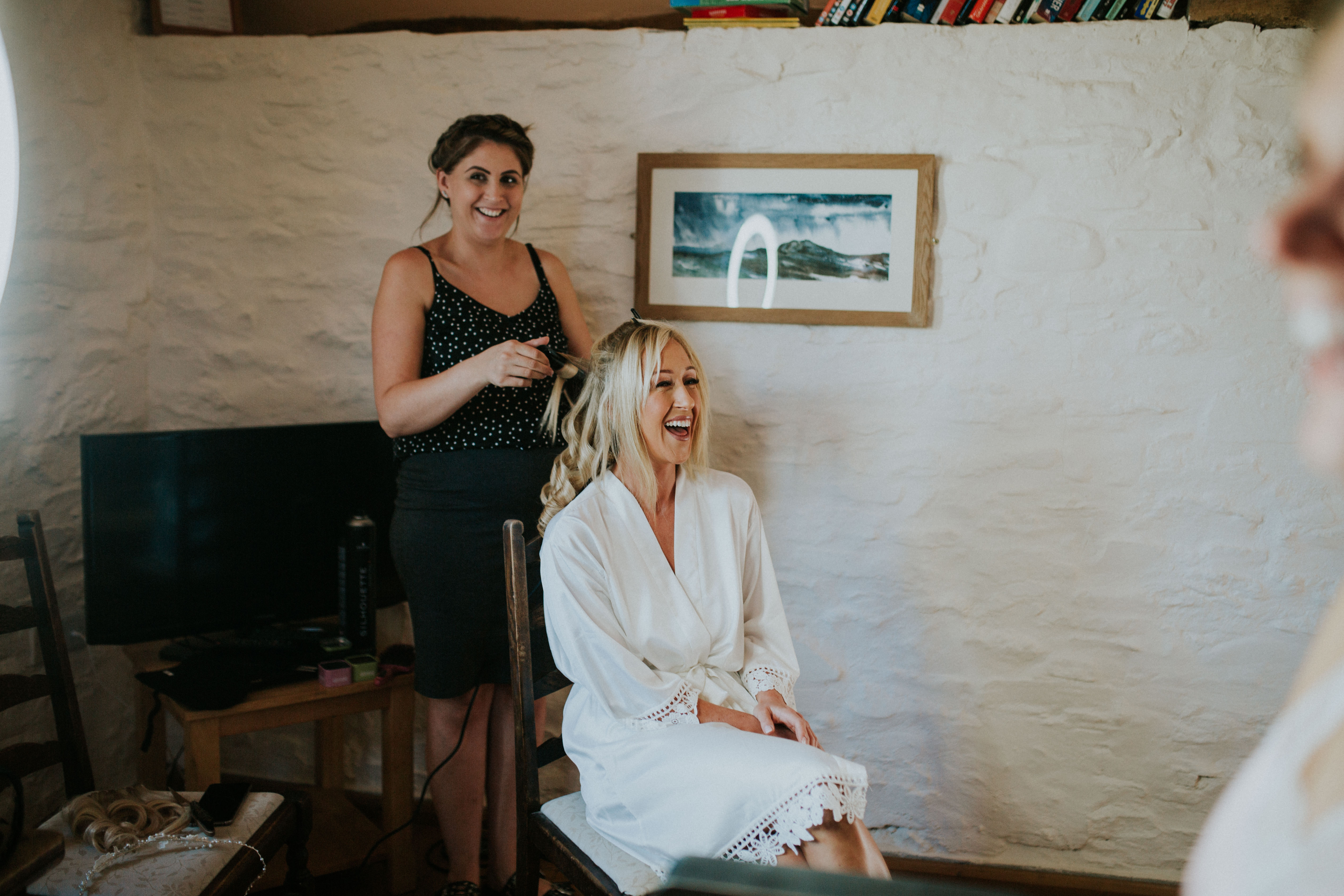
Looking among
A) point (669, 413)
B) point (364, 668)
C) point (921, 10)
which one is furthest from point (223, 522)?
point (921, 10)

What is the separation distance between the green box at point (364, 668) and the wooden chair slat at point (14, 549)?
666mm

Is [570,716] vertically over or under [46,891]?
over

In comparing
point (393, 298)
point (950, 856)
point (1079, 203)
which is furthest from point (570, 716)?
point (1079, 203)

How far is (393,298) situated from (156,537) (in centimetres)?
71

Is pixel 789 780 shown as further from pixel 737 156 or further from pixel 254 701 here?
pixel 737 156

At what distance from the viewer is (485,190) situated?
6.02 ft

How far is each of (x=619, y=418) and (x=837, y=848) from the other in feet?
2.71

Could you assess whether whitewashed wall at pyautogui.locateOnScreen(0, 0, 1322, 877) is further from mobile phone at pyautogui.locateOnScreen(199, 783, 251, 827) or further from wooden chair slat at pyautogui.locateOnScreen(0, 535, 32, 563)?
mobile phone at pyautogui.locateOnScreen(199, 783, 251, 827)

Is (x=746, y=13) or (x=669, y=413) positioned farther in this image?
(x=746, y=13)

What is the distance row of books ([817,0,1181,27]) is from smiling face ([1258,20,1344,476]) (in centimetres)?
182

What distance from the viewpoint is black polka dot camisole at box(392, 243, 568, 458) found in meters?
1.86

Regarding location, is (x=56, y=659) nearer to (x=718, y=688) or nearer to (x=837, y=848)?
(x=718, y=688)

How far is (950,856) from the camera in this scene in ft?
7.29

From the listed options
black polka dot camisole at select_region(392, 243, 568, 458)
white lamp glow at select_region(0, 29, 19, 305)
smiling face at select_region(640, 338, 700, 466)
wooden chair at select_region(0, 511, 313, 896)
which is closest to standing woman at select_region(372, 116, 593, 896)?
black polka dot camisole at select_region(392, 243, 568, 458)
